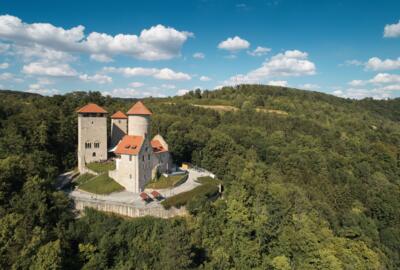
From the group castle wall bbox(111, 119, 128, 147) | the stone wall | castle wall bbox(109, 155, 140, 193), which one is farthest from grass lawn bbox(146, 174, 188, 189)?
castle wall bbox(111, 119, 128, 147)

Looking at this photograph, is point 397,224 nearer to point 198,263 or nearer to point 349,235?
point 349,235

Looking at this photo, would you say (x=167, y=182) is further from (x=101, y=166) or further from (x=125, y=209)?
(x=101, y=166)

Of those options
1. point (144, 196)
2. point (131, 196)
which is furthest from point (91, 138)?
point (144, 196)

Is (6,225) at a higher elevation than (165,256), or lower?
higher

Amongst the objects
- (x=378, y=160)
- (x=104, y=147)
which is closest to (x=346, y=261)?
(x=104, y=147)

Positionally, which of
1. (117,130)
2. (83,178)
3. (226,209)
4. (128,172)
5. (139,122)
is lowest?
(226,209)

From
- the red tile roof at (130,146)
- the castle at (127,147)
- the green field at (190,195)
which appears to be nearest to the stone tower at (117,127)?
the castle at (127,147)
